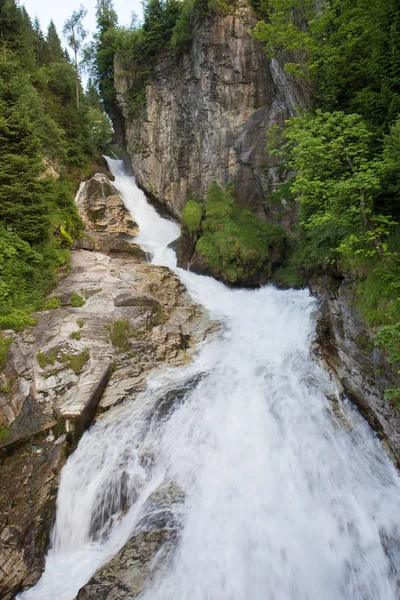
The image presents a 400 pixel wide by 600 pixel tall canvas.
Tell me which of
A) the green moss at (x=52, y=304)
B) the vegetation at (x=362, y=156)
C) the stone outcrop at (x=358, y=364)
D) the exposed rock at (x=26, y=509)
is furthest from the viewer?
the green moss at (x=52, y=304)

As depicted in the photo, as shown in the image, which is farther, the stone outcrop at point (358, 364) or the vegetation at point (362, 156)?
the stone outcrop at point (358, 364)

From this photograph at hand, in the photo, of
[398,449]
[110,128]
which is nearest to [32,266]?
[398,449]

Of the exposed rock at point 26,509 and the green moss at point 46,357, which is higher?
the green moss at point 46,357

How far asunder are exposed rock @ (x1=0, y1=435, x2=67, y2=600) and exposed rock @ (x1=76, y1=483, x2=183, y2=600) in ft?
4.75

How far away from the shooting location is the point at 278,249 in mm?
15305

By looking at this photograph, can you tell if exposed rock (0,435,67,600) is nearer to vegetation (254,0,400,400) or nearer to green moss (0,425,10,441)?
green moss (0,425,10,441)

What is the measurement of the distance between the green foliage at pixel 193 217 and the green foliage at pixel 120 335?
8121mm

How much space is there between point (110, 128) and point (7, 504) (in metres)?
31.0

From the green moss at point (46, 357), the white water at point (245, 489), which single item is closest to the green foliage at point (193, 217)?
the white water at point (245, 489)

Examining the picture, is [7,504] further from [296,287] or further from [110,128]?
[110,128]

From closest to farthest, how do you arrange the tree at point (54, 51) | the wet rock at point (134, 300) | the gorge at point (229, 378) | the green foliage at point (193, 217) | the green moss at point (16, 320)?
the gorge at point (229, 378) < the green moss at point (16, 320) < the wet rock at point (134, 300) < the green foliage at point (193, 217) < the tree at point (54, 51)

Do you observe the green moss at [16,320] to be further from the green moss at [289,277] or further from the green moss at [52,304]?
the green moss at [289,277]

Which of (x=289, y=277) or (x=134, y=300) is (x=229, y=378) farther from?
(x=289, y=277)

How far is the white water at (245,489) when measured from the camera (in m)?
4.98
